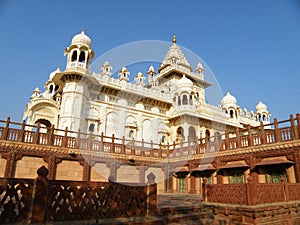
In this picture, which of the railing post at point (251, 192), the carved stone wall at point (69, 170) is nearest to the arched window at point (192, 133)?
the carved stone wall at point (69, 170)

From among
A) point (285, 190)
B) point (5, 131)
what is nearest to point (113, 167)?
point (5, 131)

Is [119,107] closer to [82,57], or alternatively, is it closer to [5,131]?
[82,57]

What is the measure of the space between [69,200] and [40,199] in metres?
0.62

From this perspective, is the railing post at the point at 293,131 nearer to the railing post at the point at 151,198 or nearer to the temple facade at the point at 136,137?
the temple facade at the point at 136,137

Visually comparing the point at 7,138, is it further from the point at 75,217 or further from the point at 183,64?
the point at 183,64

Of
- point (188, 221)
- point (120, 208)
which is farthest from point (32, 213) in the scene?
point (188, 221)

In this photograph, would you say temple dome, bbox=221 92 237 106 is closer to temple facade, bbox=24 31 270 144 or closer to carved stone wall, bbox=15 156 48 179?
temple facade, bbox=24 31 270 144

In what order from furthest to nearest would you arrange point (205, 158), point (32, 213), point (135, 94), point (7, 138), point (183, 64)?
point (183, 64), point (135, 94), point (205, 158), point (7, 138), point (32, 213)

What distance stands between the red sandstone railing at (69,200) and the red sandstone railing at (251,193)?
12.3ft

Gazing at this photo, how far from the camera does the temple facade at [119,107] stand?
22234 millimetres

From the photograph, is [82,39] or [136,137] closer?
[82,39]

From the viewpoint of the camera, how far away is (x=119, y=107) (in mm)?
25734

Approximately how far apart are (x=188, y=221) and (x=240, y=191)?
2.33 meters

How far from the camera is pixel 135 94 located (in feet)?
87.0
